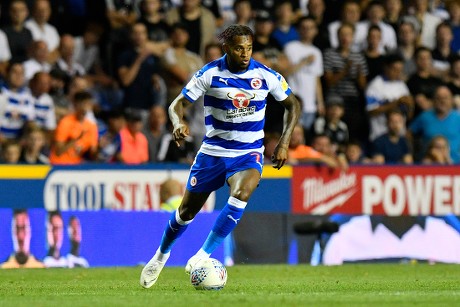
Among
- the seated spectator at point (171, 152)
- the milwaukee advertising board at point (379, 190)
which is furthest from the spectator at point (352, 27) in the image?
the seated spectator at point (171, 152)

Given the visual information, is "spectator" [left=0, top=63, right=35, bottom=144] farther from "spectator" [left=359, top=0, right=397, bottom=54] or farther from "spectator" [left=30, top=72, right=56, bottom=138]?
"spectator" [left=359, top=0, right=397, bottom=54]

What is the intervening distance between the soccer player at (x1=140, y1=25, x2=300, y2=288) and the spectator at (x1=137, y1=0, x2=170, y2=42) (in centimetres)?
762

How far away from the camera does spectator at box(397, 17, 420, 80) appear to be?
1938cm

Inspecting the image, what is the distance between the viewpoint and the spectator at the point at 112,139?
16797 mm

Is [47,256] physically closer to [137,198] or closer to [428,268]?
[137,198]

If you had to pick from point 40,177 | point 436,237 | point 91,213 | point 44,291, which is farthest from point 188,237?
point 44,291

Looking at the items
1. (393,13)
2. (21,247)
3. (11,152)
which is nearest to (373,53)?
(393,13)

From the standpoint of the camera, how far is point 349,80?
18.8 meters

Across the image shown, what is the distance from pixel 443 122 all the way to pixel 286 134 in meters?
8.52

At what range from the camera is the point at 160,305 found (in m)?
8.51

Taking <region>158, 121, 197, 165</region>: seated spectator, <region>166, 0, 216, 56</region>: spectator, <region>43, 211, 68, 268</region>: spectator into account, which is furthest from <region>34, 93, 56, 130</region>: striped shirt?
<region>166, 0, 216, 56</region>: spectator

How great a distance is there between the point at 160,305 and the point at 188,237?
22.1ft

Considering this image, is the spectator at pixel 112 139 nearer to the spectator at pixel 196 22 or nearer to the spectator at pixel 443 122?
the spectator at pixel 196 22

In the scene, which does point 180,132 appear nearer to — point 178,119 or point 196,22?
point 178,119
